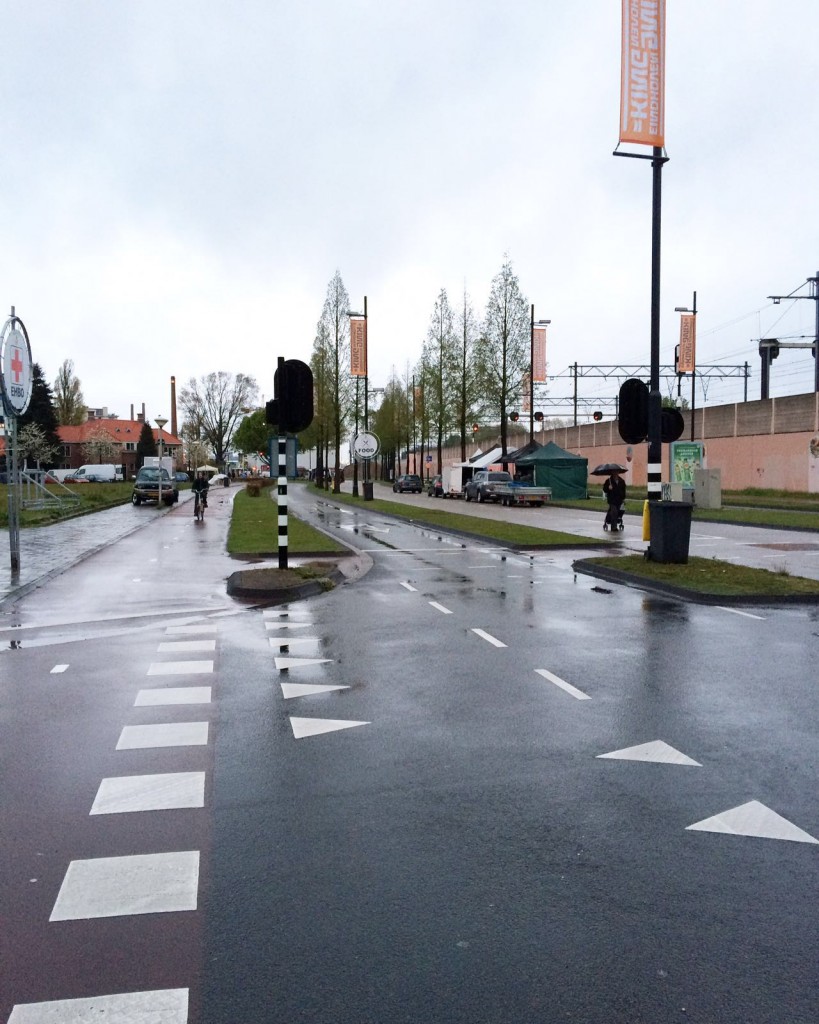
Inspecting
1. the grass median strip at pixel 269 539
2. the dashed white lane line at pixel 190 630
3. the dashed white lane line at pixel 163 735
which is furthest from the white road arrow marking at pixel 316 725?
the grass median strip at pixel 269 539

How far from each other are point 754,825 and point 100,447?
124634 mm

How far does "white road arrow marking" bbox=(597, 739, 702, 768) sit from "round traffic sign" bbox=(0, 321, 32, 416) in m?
13.2

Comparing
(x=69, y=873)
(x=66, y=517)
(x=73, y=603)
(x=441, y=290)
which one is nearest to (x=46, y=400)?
(x=441, y=290)

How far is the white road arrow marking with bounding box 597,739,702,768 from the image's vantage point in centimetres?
563

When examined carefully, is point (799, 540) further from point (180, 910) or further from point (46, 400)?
point (46, 400)

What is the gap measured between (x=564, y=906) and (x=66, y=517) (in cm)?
3164

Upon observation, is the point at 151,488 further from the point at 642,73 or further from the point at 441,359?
the point at 642,73

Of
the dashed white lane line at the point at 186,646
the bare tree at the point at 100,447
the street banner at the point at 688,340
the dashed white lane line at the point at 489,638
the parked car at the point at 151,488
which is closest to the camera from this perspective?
the dashed white lane line at the point at 186,646

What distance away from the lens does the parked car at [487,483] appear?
4828 centimetres

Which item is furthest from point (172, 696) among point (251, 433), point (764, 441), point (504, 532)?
point (251, 433)

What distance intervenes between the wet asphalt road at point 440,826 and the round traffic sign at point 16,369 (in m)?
7.38

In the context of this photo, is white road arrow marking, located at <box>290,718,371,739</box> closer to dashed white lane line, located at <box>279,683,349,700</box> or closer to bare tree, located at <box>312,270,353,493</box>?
dashed white lane line, located at <box>279,683,349,700</box>

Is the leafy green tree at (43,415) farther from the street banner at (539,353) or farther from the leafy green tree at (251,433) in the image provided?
the street banner at (539,353)

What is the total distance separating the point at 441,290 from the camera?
6494 cm
